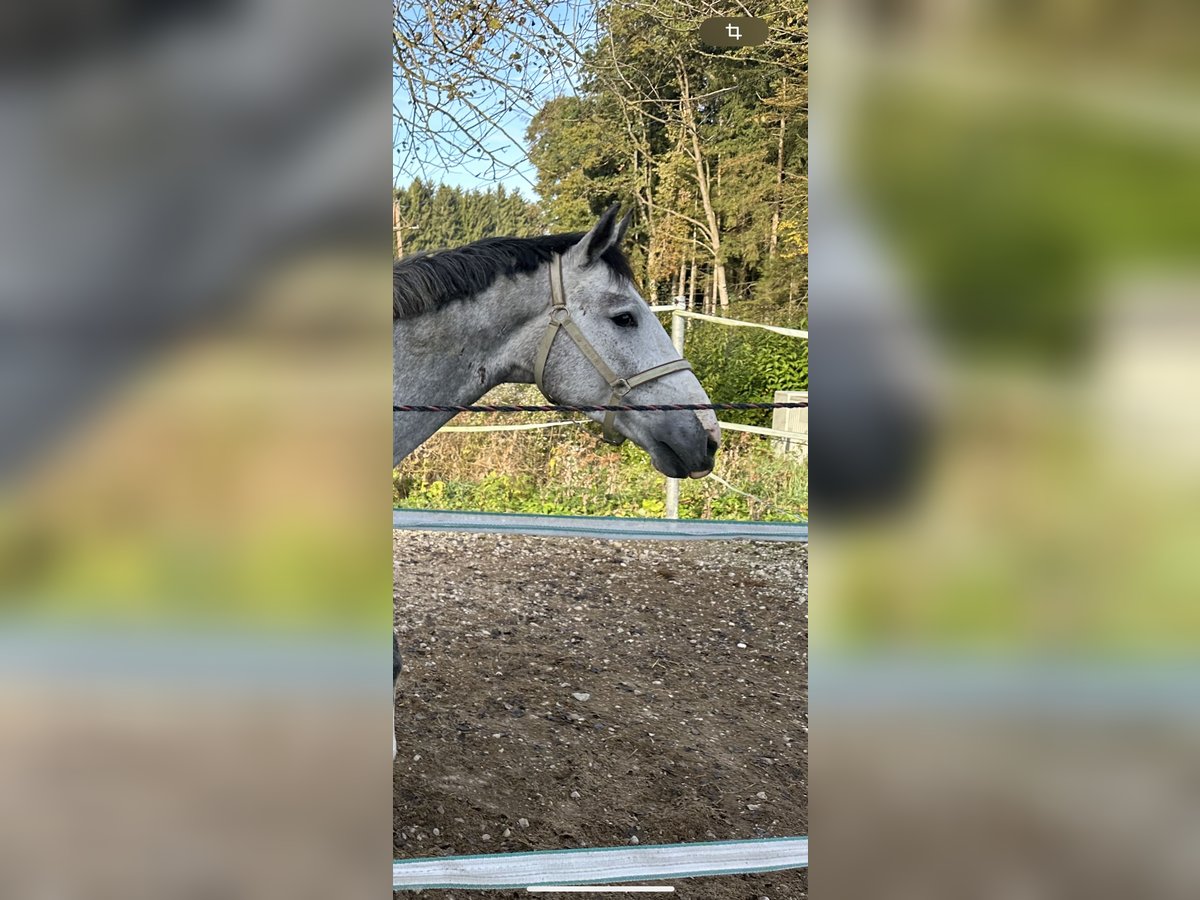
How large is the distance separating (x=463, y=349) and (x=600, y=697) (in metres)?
1.52

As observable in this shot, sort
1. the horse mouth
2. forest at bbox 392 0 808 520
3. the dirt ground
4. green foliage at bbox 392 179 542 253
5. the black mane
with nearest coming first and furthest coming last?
the black mane < the horse mouth < the dirt ground < green foliage at bbox 392 179 542 253 < forest at bbox 392 0 808 520

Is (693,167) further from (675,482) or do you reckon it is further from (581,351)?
(581,351)

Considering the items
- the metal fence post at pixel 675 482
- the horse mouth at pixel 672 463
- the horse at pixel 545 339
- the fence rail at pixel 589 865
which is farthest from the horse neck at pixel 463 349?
the metal fence post at pixel 675 482

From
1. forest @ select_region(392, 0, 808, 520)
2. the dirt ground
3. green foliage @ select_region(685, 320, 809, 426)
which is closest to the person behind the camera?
the dirt ground

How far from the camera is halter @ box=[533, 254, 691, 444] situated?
1502 mm

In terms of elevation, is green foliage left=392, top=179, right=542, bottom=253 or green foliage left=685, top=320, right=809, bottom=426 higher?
green foliage left=392, top=179, right=542, bottom=253

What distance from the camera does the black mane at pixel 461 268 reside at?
1.31 metres

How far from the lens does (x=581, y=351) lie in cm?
155
